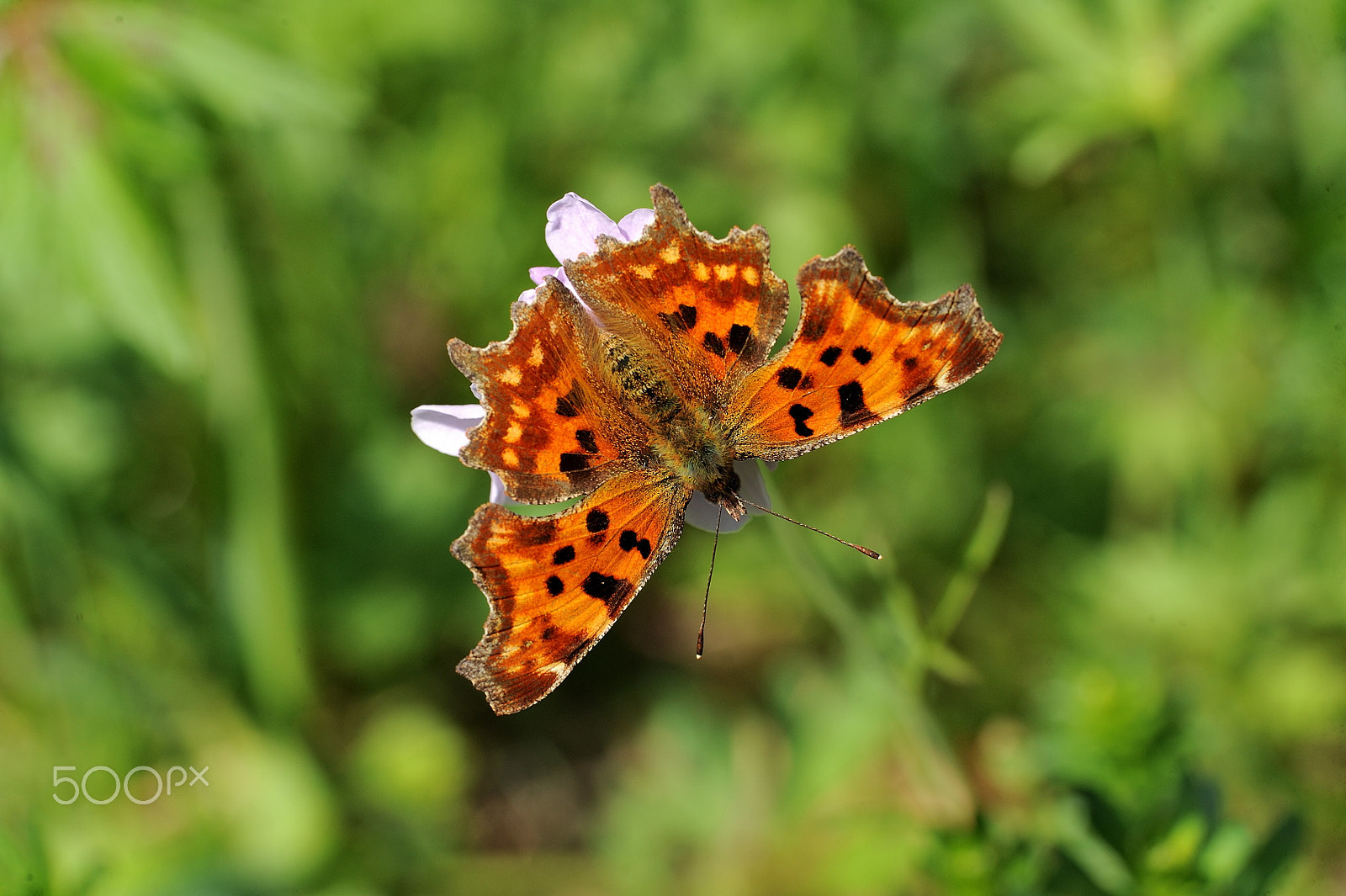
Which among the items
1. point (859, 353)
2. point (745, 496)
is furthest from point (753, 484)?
point (859, 353)

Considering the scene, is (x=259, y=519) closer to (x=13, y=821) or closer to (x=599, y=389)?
(x=13, y=821)

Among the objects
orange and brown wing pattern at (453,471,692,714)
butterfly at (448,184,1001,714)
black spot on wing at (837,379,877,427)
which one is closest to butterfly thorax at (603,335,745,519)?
butterfly at (448,184,1001,714)

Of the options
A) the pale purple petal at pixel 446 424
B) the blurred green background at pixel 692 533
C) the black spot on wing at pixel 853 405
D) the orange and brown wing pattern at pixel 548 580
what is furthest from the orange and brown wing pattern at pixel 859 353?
the blurred green background at pixel 692 533

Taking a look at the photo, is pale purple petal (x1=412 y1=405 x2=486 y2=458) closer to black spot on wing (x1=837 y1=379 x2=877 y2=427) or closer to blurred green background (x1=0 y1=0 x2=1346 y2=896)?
black spot on wing (x1=837 y1=379 x2=877 y2=427)

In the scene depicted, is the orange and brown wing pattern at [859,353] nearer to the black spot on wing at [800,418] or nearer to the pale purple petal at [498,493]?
the black spot on wing at [800,418]

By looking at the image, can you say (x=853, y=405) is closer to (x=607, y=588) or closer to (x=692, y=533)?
(x=607, y=588)

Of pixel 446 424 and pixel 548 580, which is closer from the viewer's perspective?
pixel 548 580

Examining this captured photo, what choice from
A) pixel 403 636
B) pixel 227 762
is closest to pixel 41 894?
pixel 227 762
